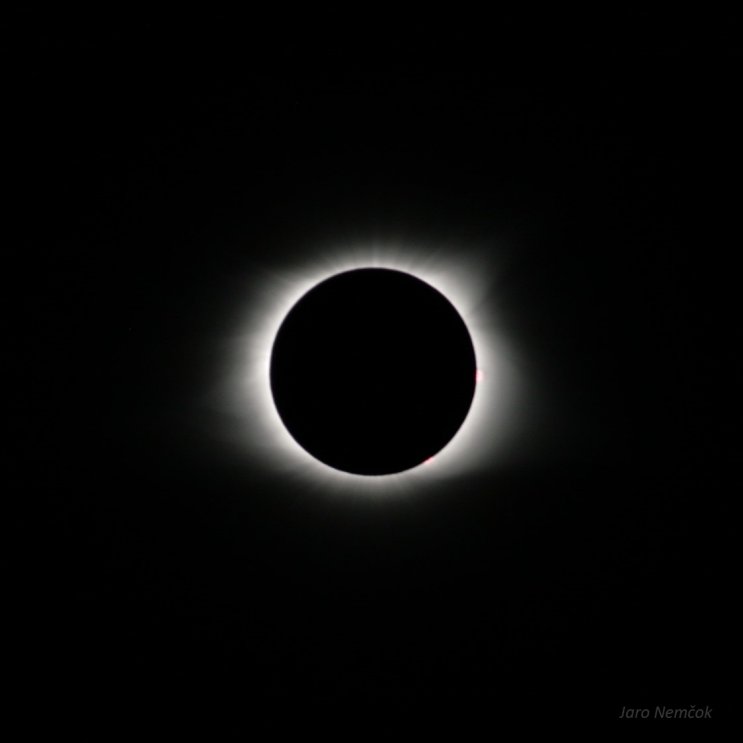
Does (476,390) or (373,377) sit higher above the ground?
(476,390)

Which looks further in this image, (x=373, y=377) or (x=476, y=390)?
(x=476, y=390)

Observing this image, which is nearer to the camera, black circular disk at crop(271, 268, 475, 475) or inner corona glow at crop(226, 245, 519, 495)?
black circular disk at crop(271, 268, 475, 475)

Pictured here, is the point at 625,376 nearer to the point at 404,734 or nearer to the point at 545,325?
the point at 545,325

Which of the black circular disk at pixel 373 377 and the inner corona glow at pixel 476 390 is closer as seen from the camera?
the black circular disk at pixel 373 377
